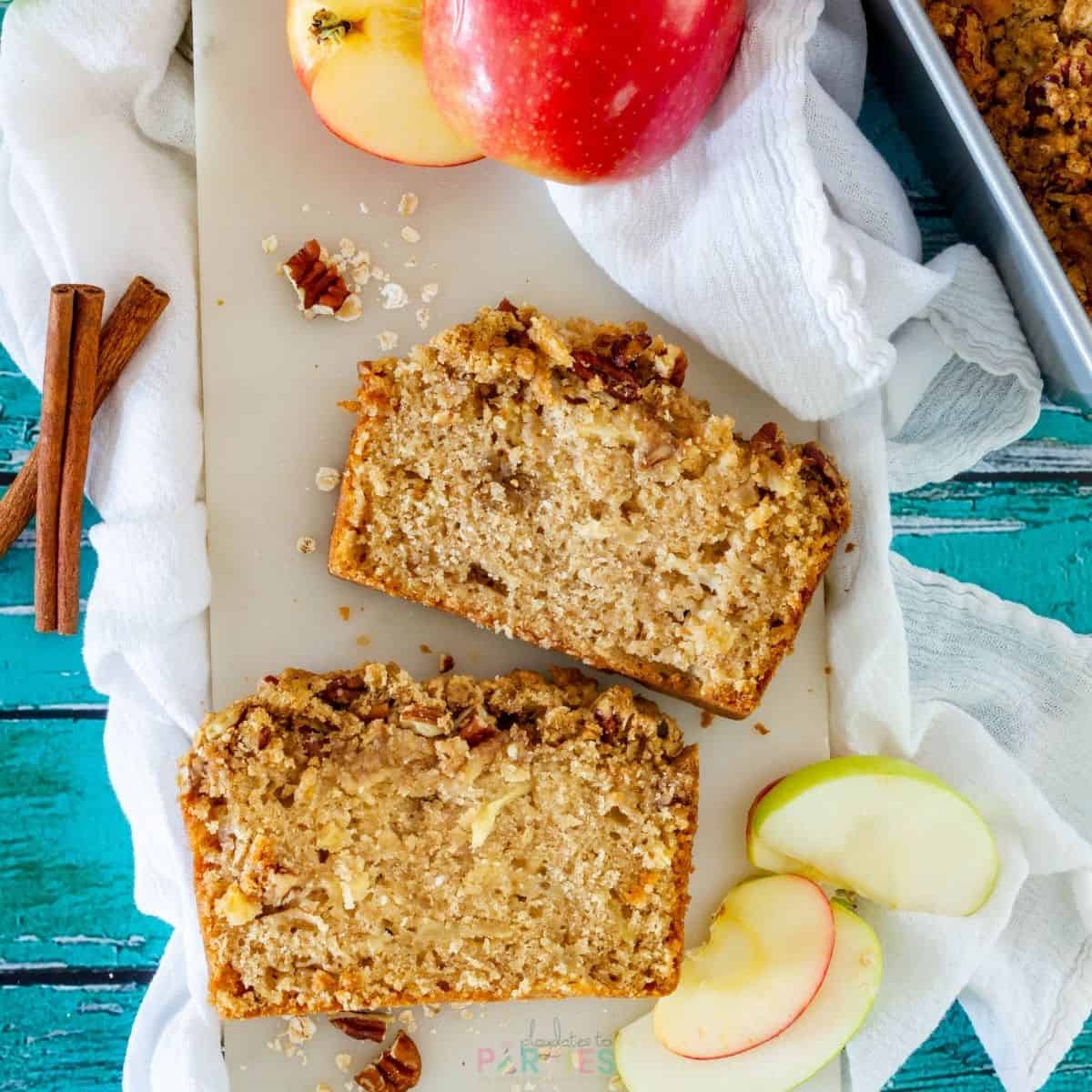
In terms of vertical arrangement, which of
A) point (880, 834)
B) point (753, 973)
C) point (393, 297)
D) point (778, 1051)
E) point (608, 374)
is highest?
point (393, 297)

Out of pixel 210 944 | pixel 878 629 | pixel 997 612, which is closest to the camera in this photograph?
pixel 210 944

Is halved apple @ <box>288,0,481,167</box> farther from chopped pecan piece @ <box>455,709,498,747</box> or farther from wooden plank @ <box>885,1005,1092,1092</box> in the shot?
wooden plank @ <box>885,1005,1092,1092</box>

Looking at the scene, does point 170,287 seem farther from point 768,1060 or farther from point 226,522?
point 768,1060

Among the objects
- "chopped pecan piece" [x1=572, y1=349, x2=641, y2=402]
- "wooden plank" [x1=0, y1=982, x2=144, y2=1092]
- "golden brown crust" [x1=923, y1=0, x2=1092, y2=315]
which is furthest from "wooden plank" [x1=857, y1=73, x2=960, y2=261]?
"wooden plank" [x1=0, y1=982, x2=144, y2=1092]

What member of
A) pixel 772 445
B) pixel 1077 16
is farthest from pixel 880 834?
pixel 1077 16

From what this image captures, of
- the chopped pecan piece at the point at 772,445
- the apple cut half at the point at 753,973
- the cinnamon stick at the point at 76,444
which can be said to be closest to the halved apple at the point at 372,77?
the cinnamon stick at the point at 76,444

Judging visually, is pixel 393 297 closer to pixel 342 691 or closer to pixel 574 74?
pixel 574 74

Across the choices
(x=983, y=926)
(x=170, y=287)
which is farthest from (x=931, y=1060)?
(x=170, y=287)
